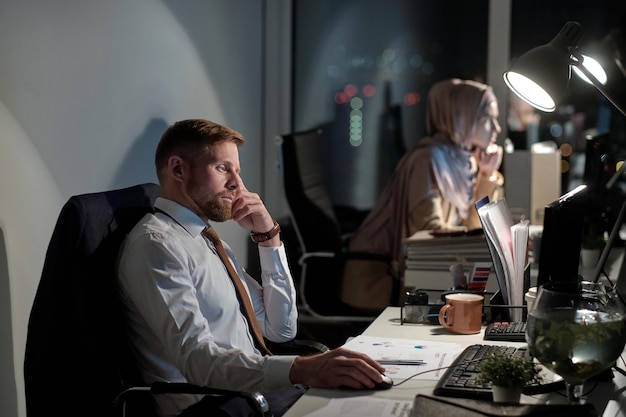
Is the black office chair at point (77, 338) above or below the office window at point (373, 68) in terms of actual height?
below

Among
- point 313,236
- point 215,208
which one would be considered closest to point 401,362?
point 215,208

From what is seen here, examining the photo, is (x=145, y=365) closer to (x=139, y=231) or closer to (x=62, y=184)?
(x=139, y=231)

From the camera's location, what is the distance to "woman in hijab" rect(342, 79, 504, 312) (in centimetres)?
390

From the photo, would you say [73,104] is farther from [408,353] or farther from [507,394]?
[507,394]

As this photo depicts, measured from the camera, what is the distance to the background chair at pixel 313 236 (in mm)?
3896

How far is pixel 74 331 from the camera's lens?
1.76 metres

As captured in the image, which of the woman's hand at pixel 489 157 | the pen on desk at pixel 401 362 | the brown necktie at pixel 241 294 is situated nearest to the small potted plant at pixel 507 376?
the pen on desk at pixel 401 362

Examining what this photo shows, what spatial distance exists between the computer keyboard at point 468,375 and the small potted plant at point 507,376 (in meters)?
0.09

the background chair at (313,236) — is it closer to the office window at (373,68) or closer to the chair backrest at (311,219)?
the chair backrest at (311,219)

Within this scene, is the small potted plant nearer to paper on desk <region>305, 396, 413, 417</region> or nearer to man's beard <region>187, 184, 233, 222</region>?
paper on desk <region>305, 396, 413, 417</region>

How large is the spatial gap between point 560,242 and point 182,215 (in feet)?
2.90

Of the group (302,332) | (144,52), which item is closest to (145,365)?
(144,52)

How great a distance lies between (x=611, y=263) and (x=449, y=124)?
3.80 feet

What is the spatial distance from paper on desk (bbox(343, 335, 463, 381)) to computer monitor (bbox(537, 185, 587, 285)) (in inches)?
10.5
